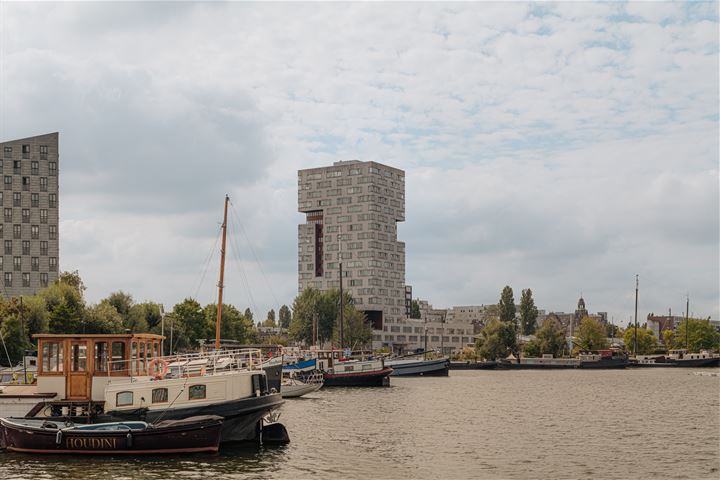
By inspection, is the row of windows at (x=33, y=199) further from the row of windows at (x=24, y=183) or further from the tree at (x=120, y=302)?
the tree at (x=120, y=302)

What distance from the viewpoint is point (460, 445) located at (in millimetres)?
48094

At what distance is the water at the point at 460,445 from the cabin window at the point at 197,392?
3099mm

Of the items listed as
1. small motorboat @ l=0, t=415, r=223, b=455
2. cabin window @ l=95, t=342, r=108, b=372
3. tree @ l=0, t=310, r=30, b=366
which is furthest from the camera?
tree @ l=0, t=310, r=30, b=366

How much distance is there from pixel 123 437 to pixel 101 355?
6898 mm

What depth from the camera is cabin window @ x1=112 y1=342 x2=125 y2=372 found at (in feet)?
149

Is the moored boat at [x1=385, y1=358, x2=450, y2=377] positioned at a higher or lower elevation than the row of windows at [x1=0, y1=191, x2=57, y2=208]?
lower

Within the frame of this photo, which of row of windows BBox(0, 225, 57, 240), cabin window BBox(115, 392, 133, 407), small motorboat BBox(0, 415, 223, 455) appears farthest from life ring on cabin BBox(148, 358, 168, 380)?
row of windows BBox(0, 225, 57, 240)

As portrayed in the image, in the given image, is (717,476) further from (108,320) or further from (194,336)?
(194,336)

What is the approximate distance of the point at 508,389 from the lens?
336 feet

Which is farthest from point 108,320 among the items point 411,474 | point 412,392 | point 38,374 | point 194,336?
point 411,474

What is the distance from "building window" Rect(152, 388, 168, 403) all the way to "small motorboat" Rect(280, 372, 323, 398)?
35.3 m

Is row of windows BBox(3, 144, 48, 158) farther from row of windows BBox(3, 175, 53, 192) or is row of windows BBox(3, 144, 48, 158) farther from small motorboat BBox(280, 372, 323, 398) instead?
small motorboat BBox(280, 372, 323, 398)

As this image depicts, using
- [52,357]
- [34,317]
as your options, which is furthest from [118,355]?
[34,317]

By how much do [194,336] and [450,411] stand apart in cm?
8393
